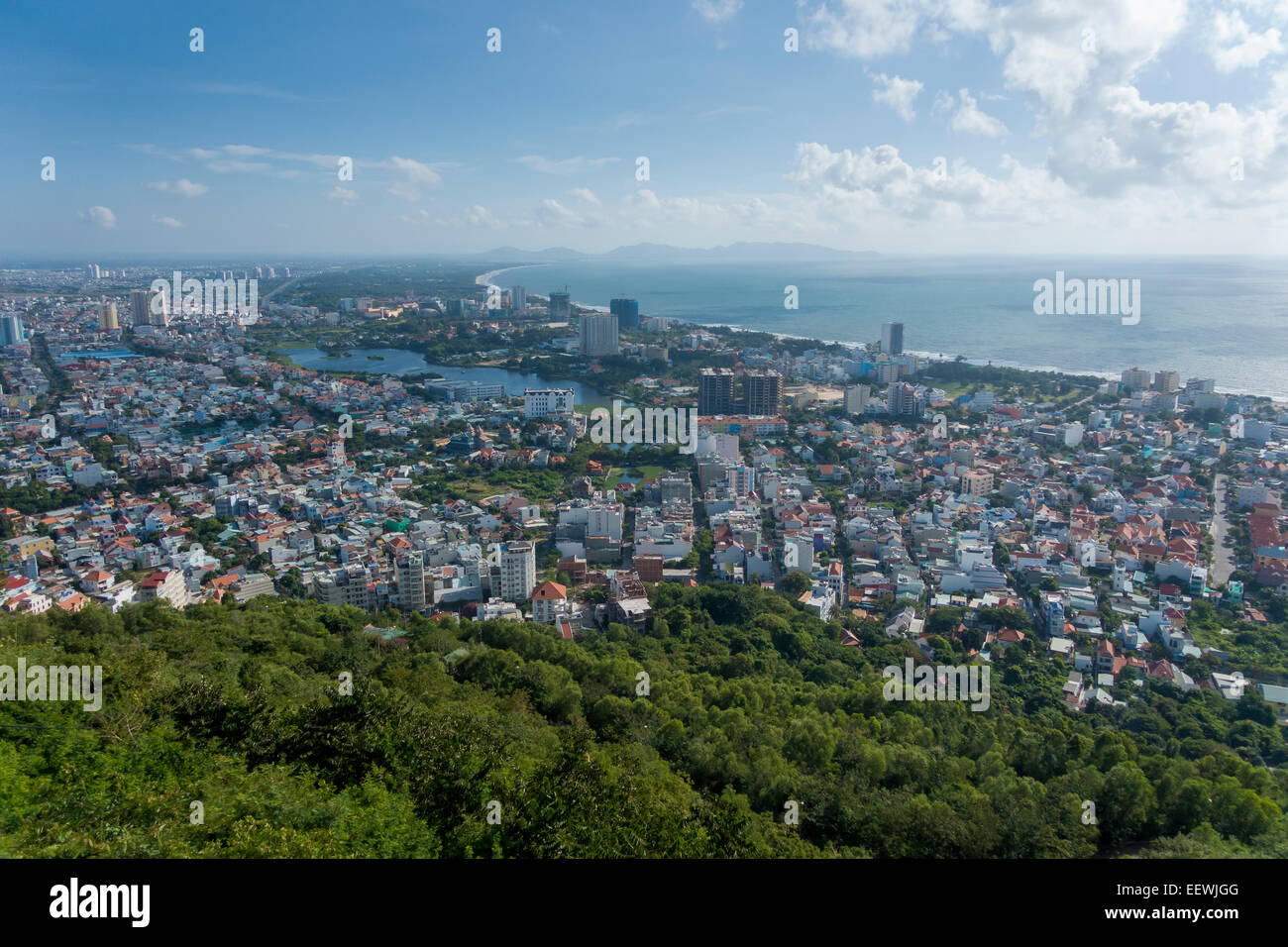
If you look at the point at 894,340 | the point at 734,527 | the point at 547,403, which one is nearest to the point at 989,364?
the point at 894,340

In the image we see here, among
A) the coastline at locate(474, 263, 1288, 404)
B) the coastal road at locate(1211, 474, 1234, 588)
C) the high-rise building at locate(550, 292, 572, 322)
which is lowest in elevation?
the coastal road at locate(1211, 474, 1234, 588)

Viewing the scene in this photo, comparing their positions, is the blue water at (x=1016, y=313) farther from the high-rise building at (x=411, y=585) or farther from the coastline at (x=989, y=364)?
the high-rise building at (x=411, y=585)

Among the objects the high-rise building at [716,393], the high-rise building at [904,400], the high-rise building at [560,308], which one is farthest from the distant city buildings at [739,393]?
the high-rise building at [560,308]

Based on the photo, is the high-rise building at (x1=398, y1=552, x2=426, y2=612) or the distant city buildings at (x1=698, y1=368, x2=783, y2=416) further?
the distant city buildings at (x1=698, y1=368, x2=783, y2=416)

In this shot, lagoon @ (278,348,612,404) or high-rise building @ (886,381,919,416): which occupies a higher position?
lagoon @ (278,348,612,404)

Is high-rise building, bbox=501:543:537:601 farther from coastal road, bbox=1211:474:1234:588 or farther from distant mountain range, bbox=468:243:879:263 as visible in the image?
distant mountain range, bbox=468:243:879:263

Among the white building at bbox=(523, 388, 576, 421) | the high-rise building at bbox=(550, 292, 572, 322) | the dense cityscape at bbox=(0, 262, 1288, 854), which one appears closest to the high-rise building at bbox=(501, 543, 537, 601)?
the dense cityscape at bbox=(0, 262, 1288, 854)
